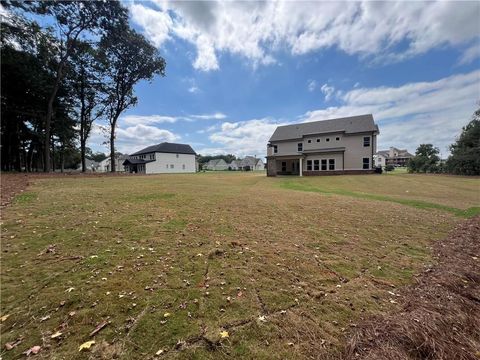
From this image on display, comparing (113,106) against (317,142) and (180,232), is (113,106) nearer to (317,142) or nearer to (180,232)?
(317,142)

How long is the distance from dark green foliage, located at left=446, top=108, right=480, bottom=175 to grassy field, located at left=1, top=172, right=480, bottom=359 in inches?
1446

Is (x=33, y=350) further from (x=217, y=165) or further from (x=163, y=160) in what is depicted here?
(x=217, y=165)

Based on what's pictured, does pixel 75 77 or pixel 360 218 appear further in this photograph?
pixel 75 77

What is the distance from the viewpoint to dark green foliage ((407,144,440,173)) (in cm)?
4477

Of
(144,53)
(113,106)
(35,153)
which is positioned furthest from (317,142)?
(35,153)

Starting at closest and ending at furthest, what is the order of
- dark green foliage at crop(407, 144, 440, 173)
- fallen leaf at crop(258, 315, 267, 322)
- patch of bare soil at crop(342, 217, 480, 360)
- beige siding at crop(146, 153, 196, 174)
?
patch of bare soil at crop(342, 217, 480, 360) < fallen leaf at crop(258, 315, 267, 322) < dark green foliage at crop(407, 144, 440, 173) < beige siding at crop(146, 153, 196, 174)

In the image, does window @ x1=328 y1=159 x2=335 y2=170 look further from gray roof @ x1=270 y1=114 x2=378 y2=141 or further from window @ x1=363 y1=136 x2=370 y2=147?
window @ x1=363 y1=136 x2=370 y2=147

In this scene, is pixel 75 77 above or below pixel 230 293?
above

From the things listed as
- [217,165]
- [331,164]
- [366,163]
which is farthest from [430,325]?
[217,165]

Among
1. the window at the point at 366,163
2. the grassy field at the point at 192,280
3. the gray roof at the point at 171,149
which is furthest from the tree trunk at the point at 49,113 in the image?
the window at the point at 366,163

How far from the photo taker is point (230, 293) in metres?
3.29

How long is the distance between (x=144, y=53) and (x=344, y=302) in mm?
33585

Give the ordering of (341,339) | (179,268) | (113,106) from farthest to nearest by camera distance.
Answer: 1. (113,106)
2. (179,268)
3. (341,339)

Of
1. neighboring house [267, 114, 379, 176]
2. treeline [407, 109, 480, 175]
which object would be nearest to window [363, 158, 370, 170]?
neighboring house [267, 114, 379, 176]
